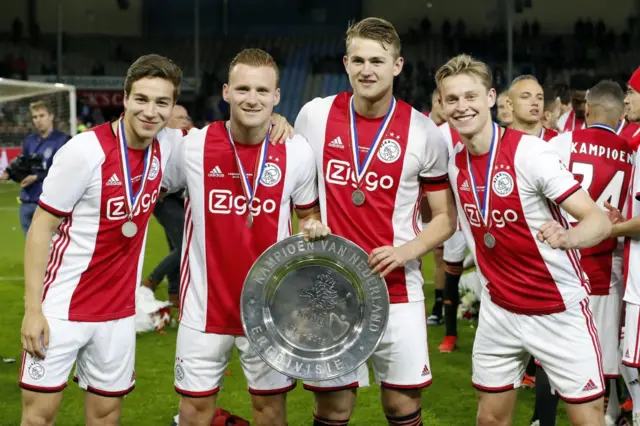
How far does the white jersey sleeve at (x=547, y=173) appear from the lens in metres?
3.29

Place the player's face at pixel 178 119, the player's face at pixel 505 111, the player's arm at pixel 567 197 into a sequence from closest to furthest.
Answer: the player's arm at pixel 567 197 < the player's face at pixel 505 111 < the player's face at pixel 178 119

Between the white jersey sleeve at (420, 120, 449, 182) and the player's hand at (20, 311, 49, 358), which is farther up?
the white jersey sleeve at (420, 120, 449, 182)

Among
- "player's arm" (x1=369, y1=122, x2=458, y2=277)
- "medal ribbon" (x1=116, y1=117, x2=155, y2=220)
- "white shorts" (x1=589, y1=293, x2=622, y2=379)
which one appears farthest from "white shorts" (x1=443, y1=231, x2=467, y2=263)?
"medal ribbon" (x1=116, y1=117, x2=155, y2=220)

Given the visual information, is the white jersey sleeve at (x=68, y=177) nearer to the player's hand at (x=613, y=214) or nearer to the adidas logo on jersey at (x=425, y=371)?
the adidas logo on jersey at (x=425, y=371)

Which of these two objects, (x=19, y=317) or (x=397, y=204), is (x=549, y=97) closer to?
(x=397, y=204)

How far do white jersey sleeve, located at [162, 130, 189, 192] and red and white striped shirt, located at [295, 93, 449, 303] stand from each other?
1.71ft

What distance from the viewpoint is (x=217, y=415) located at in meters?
4.07

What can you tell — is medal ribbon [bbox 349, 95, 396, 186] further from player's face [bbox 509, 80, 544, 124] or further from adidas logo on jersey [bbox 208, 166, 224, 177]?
player's face [bbox 509, 80, 544, 124]

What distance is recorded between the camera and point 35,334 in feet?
10.6

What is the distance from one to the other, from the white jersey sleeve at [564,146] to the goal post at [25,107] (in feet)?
27.7

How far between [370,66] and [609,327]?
1.81 m

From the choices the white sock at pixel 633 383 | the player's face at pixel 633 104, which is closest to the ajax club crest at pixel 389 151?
the player's face at pixel 633 104

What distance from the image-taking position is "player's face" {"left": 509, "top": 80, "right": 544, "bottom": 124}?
198 inches

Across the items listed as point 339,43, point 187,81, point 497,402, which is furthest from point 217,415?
point 339,43
